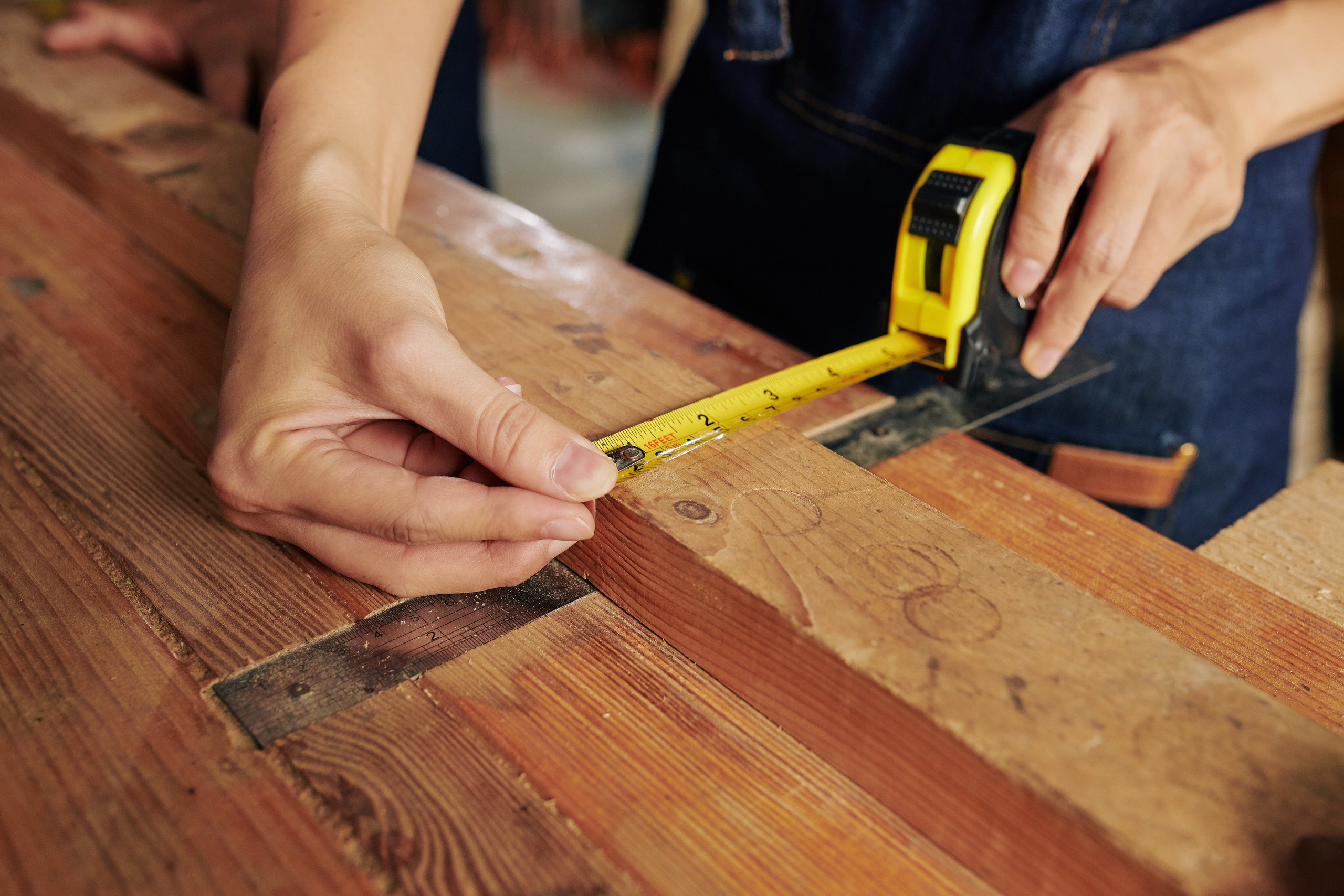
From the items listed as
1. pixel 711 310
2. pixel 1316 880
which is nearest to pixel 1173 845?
pixel 1316 880

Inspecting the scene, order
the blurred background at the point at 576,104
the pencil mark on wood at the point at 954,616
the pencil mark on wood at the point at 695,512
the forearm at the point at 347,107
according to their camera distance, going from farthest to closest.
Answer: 1. the blurred background at the point at 576,104
2. the forearm at the point at 347,107
3. the pencil mark on wood at the point at 695,512
4. the pencil mark on wood at the point at 954,616

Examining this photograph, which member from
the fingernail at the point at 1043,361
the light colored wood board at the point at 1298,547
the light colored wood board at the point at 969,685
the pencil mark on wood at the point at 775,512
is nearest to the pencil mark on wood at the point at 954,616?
the light colored wood board at the point at 969,685

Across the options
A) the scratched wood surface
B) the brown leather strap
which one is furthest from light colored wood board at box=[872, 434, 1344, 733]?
the brown leather strap

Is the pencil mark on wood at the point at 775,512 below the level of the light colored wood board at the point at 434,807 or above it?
above

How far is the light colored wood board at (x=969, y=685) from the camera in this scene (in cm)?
56

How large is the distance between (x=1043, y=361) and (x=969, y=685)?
0.73 m

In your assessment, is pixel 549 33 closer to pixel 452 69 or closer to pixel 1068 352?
pixel 452 69

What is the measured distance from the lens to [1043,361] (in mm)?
1232

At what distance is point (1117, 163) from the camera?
3.56 feet

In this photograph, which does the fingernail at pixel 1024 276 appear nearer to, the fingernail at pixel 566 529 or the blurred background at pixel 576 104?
the fingernail at pixel 566 529

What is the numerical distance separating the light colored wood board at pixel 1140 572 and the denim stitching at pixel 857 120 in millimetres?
633

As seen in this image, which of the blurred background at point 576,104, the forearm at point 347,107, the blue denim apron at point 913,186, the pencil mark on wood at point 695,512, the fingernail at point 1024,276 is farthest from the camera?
the blurred background at point 576,104

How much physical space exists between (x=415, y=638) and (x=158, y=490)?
0.36m

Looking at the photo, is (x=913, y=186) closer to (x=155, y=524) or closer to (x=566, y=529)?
(x=566, y=529)
